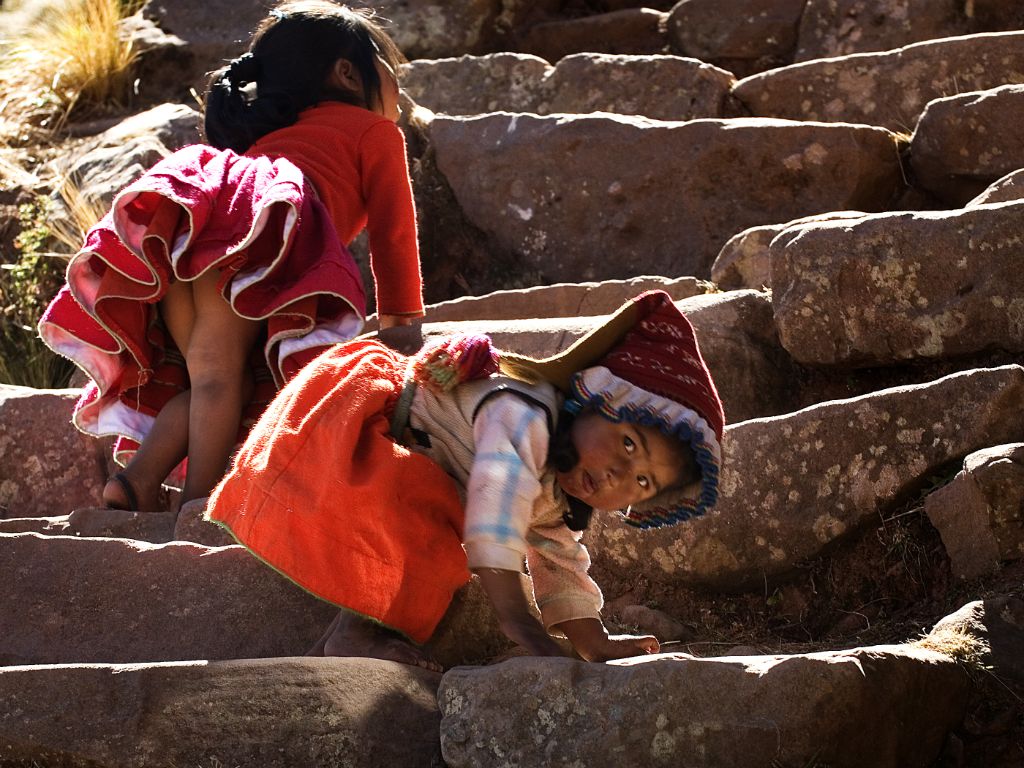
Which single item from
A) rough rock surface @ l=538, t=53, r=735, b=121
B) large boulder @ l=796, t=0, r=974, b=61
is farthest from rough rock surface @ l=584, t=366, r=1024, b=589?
large boulder @ l=796, t=0, r=974, b=61

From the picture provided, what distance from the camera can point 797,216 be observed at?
5.24 m

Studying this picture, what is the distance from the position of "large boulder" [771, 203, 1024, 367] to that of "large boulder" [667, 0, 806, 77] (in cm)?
395

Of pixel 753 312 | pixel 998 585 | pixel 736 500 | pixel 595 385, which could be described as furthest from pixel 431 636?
pixel 753 312

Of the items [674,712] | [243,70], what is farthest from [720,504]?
[243,70]

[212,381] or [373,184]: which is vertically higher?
[373,184]

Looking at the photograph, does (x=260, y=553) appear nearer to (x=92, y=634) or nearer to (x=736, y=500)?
(x=92, y=634)

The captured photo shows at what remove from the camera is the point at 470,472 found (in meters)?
2.64

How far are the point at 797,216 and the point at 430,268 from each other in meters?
1.49

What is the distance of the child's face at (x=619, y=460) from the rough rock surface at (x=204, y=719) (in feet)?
1.69

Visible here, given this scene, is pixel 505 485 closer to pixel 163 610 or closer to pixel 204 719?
pixel 204 719

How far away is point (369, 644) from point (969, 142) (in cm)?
310

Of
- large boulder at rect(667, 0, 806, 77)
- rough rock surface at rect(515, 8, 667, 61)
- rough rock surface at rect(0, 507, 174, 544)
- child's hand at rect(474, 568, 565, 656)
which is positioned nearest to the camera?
child's hand at rect(474, 568, 565, 656)

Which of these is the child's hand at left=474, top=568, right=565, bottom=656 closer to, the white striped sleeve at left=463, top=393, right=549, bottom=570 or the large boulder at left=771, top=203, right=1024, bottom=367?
the white striped sleeve at left=463, top=393, right=549, bottom=570

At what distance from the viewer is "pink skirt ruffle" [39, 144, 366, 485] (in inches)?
132
